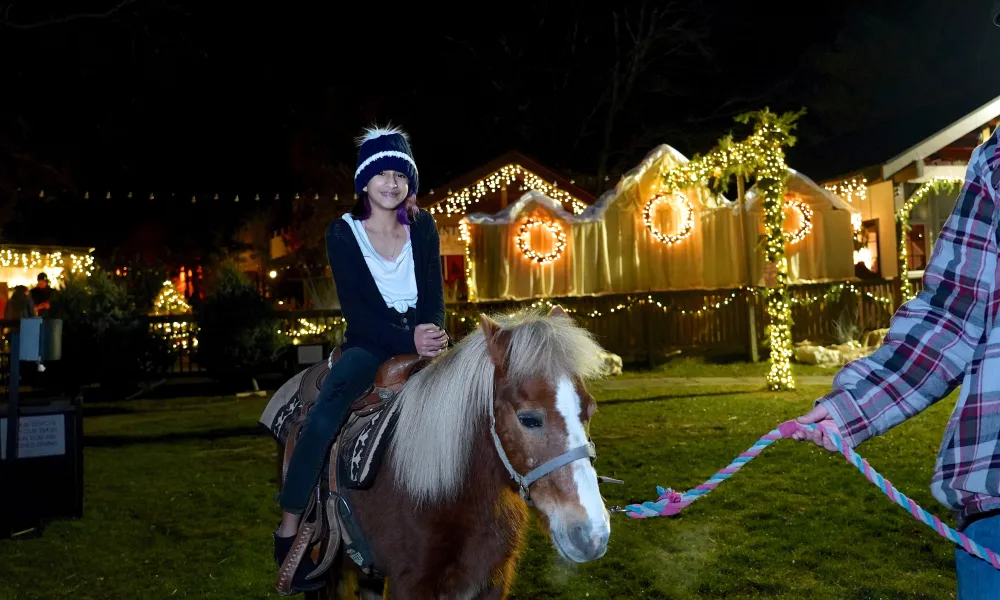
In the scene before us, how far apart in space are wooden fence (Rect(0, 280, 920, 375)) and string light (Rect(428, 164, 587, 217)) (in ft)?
12.0

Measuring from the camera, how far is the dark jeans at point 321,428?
9.91 ft

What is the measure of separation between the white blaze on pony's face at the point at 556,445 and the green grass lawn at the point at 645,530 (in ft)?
7.84

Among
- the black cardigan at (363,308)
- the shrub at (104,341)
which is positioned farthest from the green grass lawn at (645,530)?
the shrub at (104,341)

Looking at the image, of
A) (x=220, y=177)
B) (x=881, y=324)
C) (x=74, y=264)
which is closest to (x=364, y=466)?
(x=881, y=324)

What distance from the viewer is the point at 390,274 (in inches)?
127

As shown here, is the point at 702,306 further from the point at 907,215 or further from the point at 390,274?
the point at 390,274

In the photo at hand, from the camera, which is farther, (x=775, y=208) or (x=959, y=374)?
(x=775, y=208)

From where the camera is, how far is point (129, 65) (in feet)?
64.4

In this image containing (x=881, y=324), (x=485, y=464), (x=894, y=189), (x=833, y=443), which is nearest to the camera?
(x=833, y=443)

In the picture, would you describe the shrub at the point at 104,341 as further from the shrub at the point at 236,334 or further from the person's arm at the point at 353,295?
the person's arm at the point at 353,295

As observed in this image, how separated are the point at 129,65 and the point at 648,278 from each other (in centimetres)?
1492

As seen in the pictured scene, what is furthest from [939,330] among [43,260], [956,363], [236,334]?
[43,260]

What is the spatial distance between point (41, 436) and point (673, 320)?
12803 mm

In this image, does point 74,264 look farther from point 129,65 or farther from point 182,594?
point 182,594
